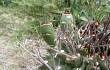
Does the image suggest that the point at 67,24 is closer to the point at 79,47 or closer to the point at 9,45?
the point at 79,47

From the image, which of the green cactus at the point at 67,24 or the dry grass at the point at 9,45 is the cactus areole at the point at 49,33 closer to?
the green cactus at the point at 67,24

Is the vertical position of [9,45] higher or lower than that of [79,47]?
lower

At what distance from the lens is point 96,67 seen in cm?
161

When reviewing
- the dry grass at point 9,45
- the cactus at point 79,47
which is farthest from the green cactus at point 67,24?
the dry grass at point 9,45

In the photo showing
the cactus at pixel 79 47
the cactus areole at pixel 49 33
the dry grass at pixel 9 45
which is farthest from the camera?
the dry grass at pixel 9 45

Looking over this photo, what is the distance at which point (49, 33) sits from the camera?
1.74m

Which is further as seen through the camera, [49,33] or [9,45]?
[9,45]

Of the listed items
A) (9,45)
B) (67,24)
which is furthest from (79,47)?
(9,45)

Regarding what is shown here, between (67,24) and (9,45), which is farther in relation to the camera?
(9,45)

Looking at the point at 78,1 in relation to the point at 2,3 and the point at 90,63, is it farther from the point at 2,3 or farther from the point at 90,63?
the point at 90,63

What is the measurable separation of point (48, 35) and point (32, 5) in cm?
285

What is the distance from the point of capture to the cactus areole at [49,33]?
1726 mm

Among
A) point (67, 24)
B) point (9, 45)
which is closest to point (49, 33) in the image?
point (67, 24)

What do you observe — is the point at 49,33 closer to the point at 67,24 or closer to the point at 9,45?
the point at 67,24
